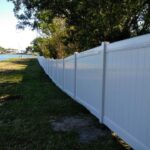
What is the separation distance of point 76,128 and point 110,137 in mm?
1038

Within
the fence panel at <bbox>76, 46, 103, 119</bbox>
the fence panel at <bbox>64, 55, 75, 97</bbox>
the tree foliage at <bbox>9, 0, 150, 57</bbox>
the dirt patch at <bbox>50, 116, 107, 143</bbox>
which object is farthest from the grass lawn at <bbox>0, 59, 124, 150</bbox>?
the tree foliage at <bbox>9, 0, 150, 57</bbox>

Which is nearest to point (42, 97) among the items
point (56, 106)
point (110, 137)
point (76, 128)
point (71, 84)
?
point (71, 84)

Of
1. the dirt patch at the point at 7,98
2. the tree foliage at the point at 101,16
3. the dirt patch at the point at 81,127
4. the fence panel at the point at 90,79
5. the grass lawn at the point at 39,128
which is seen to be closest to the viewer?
the grass lawn at the point at 39,128

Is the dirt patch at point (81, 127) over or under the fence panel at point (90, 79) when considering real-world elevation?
under

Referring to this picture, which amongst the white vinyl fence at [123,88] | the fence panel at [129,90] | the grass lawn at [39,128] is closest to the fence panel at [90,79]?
the white vinyl fence at [123,88]

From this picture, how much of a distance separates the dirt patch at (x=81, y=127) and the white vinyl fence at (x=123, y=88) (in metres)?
0.24

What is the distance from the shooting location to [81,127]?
780 centimetres

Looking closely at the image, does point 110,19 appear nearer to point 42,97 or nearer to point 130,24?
point 130,24

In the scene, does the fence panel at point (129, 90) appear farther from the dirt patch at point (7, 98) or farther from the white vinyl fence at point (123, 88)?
the dirt patch at point (7, 98)

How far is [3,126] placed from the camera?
8008 millimetres

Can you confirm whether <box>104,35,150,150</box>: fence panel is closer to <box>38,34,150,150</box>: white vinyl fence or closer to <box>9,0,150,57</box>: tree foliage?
<box>38,34,150,150</box>: white vinyl fence

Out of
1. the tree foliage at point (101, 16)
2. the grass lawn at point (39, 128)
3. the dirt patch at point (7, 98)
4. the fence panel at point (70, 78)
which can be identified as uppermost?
the tree foliage at point (101, 16)

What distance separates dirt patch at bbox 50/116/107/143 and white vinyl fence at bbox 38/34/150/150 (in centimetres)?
24

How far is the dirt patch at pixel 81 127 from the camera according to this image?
275 inches
